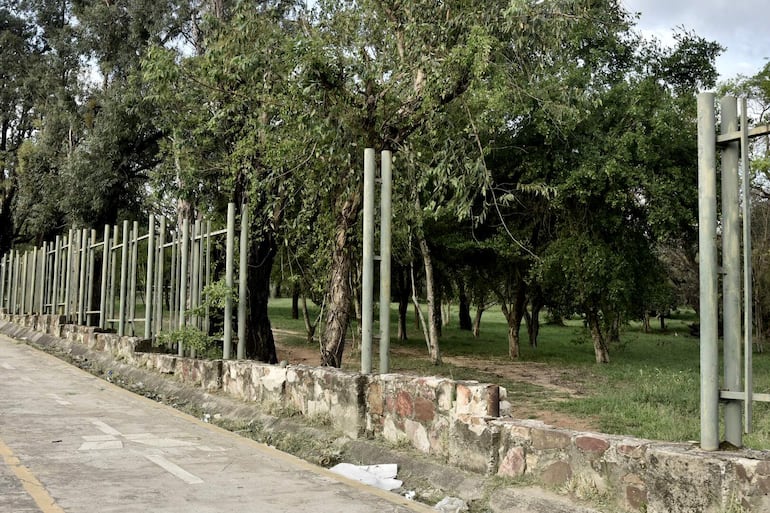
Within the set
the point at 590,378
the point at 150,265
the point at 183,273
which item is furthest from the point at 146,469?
the point at 590,378

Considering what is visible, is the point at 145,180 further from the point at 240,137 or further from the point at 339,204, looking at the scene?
the point at 339,204

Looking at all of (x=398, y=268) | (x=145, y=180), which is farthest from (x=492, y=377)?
(x=145, y=180)

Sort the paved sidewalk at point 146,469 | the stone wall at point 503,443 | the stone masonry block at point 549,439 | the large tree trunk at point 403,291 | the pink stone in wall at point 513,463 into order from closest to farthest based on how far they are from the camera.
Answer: the stone wall at point 503,443
the stone masonry block at point 549,439
the paved sidewalk at point 146,469
the pink stone in wall at point 513,463
the large tree trunk at point 403,291

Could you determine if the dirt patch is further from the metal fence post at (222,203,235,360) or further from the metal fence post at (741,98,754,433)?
the metal fence post at (741,98,754,433)

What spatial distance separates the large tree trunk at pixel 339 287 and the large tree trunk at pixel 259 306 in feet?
18.4

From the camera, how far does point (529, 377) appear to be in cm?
2031

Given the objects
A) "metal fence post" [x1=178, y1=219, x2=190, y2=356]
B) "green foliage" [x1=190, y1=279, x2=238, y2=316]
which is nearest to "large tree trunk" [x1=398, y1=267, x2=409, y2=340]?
"metal fence post" [x1=178, y1=219, x2=190, y2=356]

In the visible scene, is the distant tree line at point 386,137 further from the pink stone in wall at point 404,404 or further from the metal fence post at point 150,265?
the pink stone in wall at point 404,404

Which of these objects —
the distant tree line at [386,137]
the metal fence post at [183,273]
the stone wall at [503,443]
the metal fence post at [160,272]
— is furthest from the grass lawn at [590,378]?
the metal fence post at [160,272]

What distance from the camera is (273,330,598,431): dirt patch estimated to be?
493 inches

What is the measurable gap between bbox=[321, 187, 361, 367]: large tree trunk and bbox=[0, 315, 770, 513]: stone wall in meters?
1.75

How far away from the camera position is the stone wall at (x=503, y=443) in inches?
171

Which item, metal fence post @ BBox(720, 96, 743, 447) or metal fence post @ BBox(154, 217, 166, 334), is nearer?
metal fence post @ BBox(720, 96, 743, 447)

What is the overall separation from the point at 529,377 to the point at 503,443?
48.6 ft
